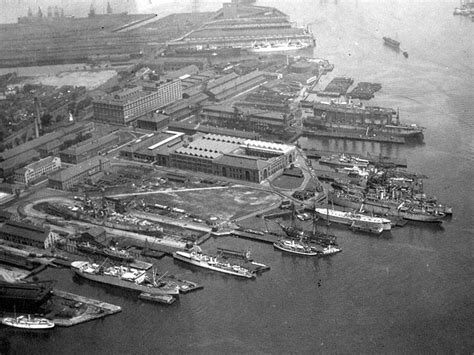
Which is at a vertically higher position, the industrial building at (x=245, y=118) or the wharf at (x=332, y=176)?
the industrial building at (x=245, y=118)

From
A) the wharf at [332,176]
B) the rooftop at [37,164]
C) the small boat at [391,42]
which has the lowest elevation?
the wharf at [332,176]

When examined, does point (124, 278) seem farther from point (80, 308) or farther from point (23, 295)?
point (23, 295)

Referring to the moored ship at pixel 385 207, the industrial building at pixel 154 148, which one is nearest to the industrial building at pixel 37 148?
the industrial building at pixel 154 148

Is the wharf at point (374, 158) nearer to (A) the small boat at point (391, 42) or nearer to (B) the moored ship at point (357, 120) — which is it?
(B) the moored ship at point (357, 120)

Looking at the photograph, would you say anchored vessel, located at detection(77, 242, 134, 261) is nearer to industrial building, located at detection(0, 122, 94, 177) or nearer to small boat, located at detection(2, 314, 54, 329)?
small boat, located at detection(2, 314, 54, 329)

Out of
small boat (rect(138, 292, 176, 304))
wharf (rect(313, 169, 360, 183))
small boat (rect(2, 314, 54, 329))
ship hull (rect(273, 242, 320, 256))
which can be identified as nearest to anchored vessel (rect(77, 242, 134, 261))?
small boat (rect(138, 292, 176, 304))

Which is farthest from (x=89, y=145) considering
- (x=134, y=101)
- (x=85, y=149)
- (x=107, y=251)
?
(x=107, y=251)
